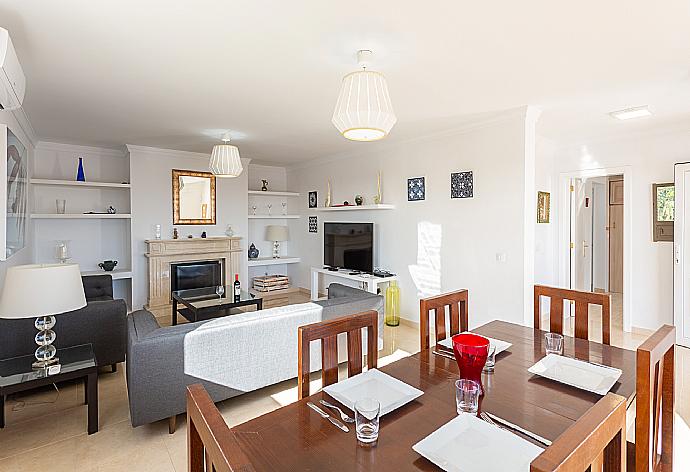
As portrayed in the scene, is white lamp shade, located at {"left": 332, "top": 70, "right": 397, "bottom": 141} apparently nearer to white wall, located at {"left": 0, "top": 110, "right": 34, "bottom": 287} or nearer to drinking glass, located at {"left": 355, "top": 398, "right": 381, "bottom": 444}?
drinking glass, located at {"left": 355, "top": 398, "right": 381, "bottom": 444}

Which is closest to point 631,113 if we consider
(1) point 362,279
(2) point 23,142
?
(1) point 362,279

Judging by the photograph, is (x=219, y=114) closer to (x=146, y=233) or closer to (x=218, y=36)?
(x=218, y=36)

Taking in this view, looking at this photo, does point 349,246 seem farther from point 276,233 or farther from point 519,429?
point 519,429

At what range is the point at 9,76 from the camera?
2123 mm

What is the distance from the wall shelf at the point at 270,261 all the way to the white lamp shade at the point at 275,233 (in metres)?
0.38

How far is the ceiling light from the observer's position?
3.59 metres

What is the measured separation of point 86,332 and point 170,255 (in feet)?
8.95

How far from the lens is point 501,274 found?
13.4ft

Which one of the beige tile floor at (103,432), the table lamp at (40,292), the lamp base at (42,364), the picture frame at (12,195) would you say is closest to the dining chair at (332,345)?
the beige tile floor at (103,432)

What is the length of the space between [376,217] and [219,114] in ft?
8.69

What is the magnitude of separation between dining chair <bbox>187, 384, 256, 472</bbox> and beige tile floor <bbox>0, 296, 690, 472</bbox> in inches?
59.5

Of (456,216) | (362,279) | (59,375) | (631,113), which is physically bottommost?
(59,375)

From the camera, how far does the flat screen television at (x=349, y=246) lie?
5551 millimetres

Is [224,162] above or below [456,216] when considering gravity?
above
